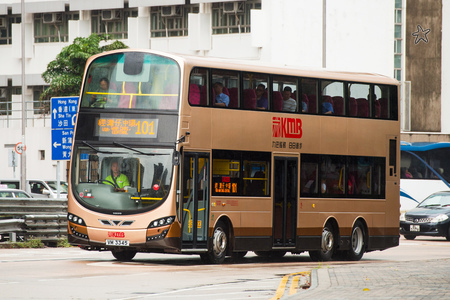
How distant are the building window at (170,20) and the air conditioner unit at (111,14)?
219cm

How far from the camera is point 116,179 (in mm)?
18750

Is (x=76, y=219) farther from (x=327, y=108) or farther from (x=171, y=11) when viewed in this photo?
(x=171, y=11)

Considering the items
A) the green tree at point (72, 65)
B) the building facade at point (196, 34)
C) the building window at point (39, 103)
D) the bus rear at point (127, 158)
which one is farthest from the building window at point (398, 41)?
the bus rear at point (127, 158)

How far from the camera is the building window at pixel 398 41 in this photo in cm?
5259

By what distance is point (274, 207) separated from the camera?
20875mm

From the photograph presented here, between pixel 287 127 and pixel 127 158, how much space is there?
13.1 ft

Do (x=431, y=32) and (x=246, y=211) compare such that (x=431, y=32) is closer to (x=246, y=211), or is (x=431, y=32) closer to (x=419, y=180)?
(x=419, y=180)

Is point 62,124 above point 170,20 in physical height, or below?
below

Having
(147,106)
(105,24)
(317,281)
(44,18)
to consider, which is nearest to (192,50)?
(105,24)

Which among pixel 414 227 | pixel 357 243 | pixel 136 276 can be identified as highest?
pixel 136 276

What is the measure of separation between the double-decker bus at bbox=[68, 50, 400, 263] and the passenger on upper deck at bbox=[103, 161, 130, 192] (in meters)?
0.02

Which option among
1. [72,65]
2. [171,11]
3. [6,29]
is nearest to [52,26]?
[6,29]

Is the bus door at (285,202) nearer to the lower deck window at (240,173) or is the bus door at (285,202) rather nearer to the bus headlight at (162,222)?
the lower deck window at (240,173)

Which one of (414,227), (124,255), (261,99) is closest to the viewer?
(124,255)
